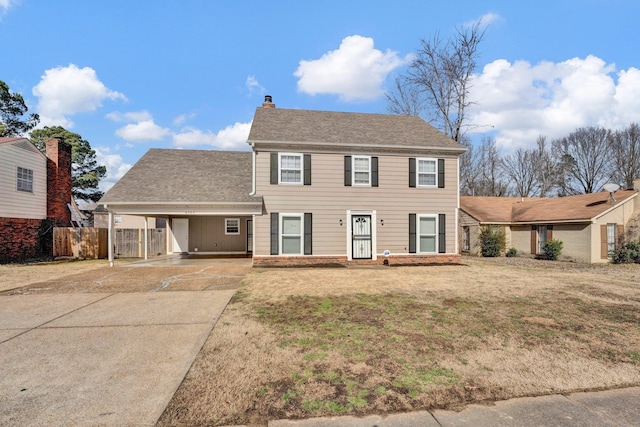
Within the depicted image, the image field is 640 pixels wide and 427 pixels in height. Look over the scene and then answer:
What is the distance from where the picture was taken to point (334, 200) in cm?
1397

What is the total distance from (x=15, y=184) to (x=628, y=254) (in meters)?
32.0

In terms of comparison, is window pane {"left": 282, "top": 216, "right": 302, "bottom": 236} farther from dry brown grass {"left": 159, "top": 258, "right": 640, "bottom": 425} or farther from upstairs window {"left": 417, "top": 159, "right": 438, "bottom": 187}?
upstairs window {"left": 417, "top": 159, "right": 438, "bottom": 187}

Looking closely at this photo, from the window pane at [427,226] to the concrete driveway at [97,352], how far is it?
980cm

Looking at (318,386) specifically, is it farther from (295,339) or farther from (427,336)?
(427,336)

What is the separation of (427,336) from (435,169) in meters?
11.2

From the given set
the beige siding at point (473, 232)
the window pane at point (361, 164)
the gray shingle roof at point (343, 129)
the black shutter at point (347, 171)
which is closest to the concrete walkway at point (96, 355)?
the black shutter at point (347, 171)

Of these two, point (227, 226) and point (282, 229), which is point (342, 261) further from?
point (227, 226)

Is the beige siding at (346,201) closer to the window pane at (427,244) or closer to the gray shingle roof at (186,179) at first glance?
the window pane at (427,244)

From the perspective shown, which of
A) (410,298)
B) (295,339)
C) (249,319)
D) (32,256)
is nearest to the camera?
(295,339)

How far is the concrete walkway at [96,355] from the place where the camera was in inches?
122

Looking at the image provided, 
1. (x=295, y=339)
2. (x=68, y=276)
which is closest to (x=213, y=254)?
(x=68, y=276)

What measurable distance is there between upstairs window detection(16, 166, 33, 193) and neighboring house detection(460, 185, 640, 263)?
1044 inches

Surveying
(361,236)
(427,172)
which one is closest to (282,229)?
(361,236)

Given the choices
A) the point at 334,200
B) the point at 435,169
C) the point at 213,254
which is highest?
the point at 435,169
